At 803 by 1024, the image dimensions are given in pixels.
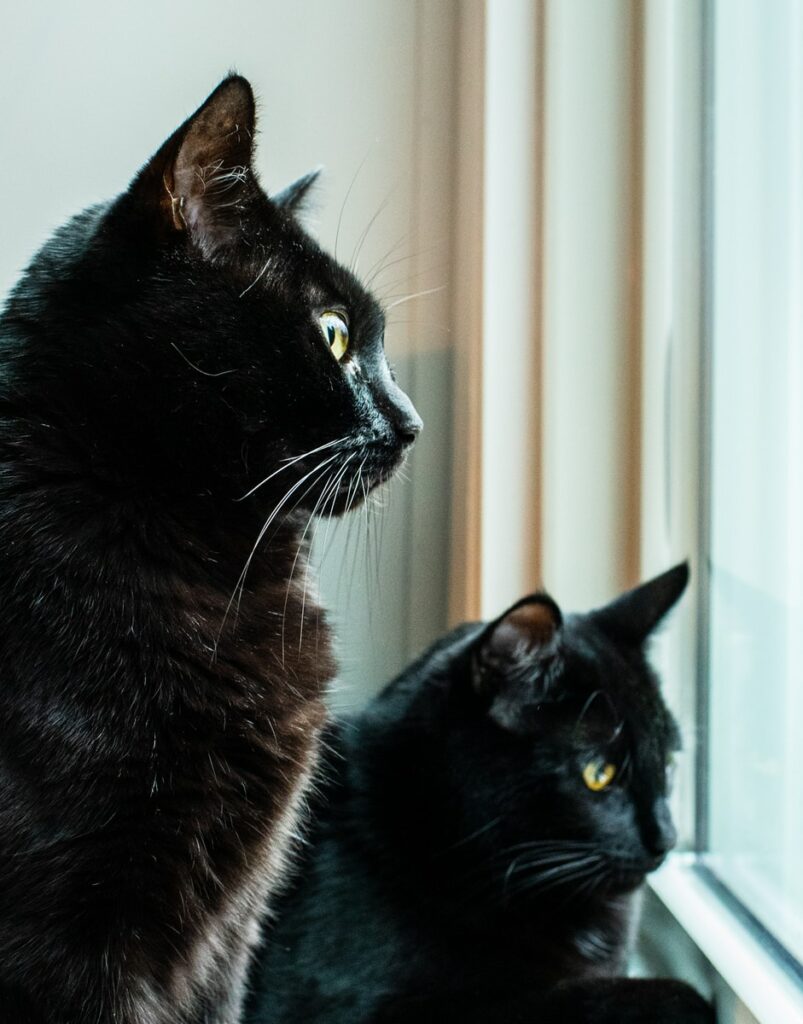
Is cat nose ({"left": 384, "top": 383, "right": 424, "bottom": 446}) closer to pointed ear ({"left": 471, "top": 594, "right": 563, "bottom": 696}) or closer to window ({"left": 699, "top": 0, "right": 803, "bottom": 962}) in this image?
pointed ear ({"left": 471, "top": 594, "right": 563, "bottom": 696})

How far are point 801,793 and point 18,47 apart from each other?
1.16 meters

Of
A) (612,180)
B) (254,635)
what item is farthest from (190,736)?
(612,180)

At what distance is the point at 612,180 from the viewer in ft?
3.88

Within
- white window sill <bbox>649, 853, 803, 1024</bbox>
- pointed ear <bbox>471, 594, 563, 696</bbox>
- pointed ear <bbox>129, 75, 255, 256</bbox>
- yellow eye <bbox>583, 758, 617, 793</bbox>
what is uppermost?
pointed ear <bbox>129, 75, 255, 256</bbox>

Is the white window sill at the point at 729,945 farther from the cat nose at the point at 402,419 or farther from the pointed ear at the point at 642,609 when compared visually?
the cat nose at the point at 402,419

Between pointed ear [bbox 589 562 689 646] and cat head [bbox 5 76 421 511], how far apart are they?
37 cm

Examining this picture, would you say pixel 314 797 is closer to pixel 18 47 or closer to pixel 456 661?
pixel 456 661

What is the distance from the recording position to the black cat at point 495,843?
0.91 meters

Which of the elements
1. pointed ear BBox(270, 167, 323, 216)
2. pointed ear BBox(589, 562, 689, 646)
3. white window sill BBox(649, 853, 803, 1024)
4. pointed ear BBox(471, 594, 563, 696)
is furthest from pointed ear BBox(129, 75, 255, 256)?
white window sill BBox(649, 853, 803, 1024)

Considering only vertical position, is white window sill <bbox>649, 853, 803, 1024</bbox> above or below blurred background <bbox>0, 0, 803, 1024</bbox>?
below

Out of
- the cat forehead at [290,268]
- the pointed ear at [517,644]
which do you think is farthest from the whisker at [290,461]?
the pointed ear at [517,644]

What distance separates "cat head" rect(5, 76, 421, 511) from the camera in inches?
29.1

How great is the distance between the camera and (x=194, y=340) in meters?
0.75

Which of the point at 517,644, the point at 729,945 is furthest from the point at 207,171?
the point at 729,945
